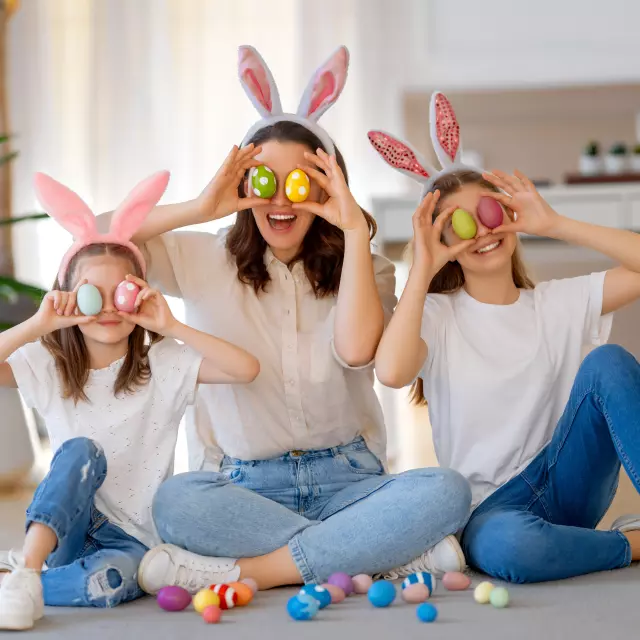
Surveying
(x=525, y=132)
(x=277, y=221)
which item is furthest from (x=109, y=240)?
(x=525, y=132)

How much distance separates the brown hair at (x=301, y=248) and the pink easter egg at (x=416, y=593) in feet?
1.62

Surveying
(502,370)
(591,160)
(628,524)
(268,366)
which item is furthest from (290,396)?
(591,160)

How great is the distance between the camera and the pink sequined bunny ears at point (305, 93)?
151cm

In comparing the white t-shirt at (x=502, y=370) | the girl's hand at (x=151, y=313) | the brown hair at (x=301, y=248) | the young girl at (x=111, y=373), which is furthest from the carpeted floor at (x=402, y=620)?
the brown hair at (x=301, y=248)

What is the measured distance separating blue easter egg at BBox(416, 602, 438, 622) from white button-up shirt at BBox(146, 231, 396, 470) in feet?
1.25

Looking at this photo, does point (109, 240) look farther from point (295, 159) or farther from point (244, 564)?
point (244, 564)

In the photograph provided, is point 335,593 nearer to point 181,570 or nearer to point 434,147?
point 181,570

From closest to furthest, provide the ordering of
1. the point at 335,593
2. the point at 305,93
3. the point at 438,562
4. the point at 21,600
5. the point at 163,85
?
1. the point at 21,600
2. the point at 335,593
3. the point at 438,562
4. the point at 305,93
5. the point at 163,85

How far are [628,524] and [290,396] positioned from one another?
1.75ft

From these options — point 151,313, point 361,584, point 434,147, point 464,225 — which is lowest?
point 361,584

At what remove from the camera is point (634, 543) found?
4.53 ft

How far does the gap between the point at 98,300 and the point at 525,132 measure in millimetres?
2167

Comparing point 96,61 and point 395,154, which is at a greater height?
point 96,61

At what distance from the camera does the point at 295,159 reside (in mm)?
1483
